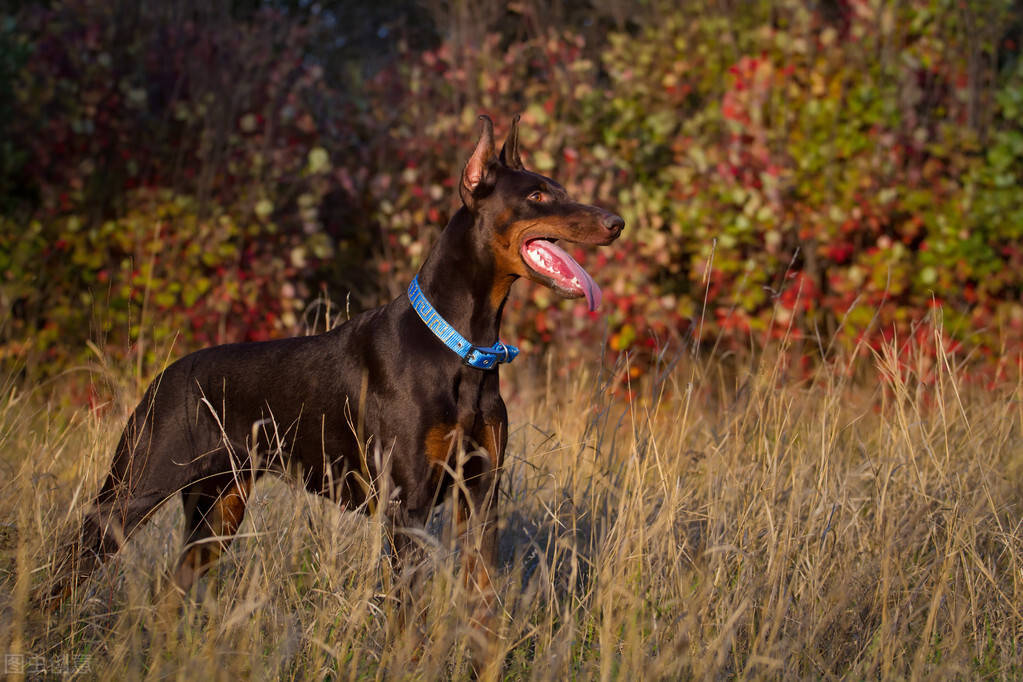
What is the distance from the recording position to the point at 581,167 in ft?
22.7

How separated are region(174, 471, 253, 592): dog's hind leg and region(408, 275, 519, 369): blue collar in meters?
0.81

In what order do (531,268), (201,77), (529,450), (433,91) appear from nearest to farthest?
1. (531,268)
2. (529,450)
3. (201,77)
4. (433,91)

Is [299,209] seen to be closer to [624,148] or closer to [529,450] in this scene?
[624,148]

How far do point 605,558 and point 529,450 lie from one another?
178 cm

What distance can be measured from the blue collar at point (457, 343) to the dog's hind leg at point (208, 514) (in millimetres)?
809

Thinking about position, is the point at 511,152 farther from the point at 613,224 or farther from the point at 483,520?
the point at 483,520

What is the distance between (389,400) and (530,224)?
694 millimetres

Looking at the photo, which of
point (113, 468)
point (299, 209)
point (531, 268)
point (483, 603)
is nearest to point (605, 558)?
point (483, 603)

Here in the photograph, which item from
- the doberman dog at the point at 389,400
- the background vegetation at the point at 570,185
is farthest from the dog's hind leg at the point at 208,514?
the background vegetation at the point at 570,185

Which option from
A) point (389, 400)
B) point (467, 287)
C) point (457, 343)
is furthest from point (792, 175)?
point (389, 400)

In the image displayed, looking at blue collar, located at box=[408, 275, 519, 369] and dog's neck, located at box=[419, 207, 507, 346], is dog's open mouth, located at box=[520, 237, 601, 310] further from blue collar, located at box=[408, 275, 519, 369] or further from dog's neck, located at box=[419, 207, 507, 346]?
blue collar, located at box=[408, 275, 519, 369]

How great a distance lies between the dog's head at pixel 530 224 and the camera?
3107 millimetres

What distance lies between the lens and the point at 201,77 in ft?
23.0

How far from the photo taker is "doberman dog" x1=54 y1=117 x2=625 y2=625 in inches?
117
